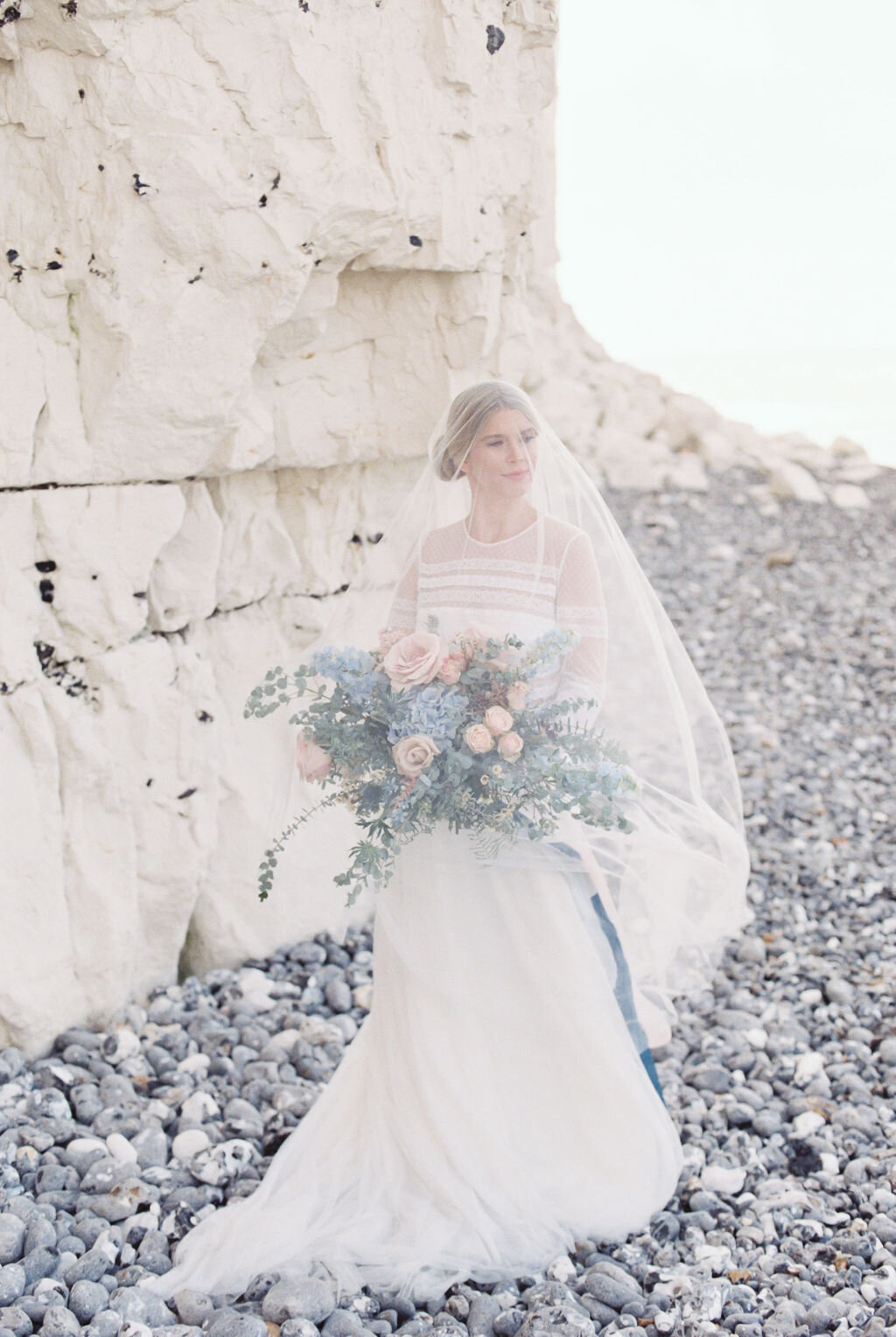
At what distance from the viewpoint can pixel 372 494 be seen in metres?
4.59

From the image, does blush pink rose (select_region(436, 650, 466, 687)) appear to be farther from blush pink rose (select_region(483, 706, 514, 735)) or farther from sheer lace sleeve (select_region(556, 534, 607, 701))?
sheer lace sleeve (select_region(556, 534, 607, 701))

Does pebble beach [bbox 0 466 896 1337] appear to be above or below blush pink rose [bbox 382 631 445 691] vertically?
below

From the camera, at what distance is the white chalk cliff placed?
10.7 feet

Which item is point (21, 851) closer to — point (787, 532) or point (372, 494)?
point (372, 494)

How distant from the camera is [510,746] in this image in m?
2.54

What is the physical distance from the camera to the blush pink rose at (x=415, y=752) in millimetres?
2529

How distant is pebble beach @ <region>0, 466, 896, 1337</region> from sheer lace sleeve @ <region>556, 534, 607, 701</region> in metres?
1.32

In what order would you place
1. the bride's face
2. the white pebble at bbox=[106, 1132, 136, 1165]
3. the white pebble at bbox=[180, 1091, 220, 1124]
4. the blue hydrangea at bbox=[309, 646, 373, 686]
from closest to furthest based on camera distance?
the blue hydrangea at bbox=[309, 646, 373, 686]
the bride's face
the white pebble at bbox=[106, 1132, 136, 1165]
the white pebble at bbox=[180, 1091, 220, 1124]

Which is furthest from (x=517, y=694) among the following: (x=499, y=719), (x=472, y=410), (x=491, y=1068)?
(x=491, y=1068)

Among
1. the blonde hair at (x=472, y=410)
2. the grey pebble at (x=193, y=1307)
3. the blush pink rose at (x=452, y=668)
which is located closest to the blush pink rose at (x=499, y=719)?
the blush pink rose at (x=452, y=668)

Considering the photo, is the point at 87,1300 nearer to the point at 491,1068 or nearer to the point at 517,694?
the point at 491,1068

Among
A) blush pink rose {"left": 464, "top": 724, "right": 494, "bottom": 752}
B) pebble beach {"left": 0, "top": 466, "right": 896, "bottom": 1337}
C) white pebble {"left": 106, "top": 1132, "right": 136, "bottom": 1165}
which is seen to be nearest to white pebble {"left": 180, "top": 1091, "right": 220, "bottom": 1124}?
pebble beach {"left": 0, "top": 466, "right": 896, "bottom": 1337}

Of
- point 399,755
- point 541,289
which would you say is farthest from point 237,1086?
point 541,289

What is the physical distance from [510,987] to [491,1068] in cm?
20
